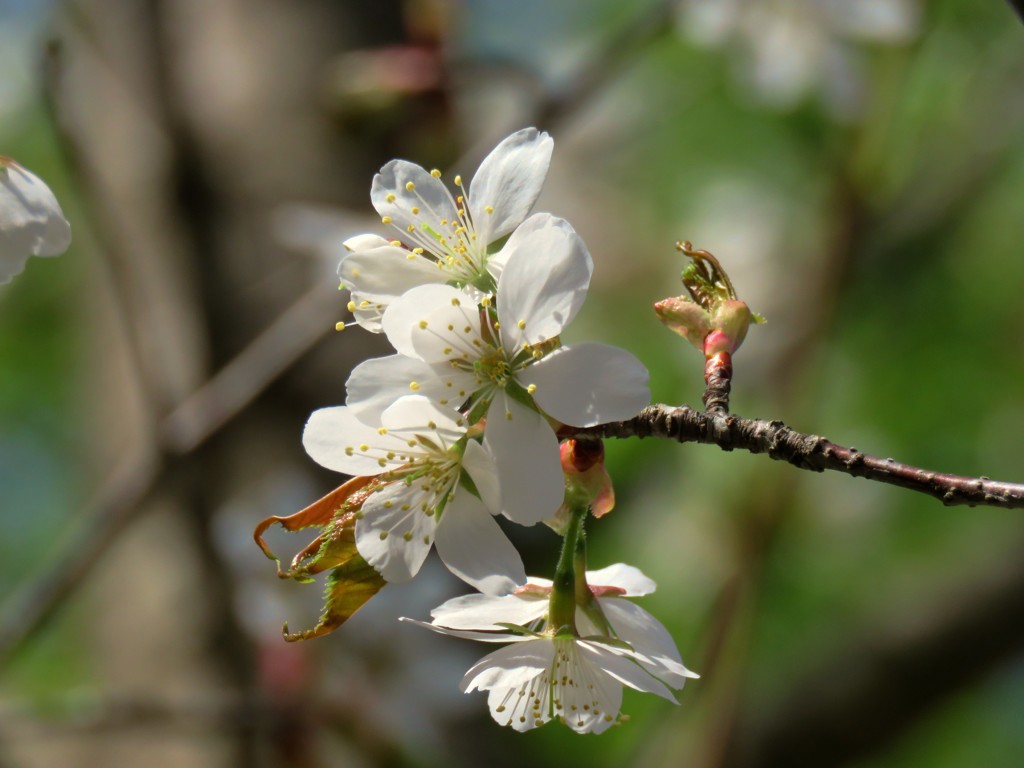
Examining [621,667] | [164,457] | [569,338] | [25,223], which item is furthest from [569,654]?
[569,338]

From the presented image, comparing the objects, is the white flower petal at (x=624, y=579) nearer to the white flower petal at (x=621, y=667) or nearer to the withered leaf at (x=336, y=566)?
the white flower petal at (x=621, y=667)

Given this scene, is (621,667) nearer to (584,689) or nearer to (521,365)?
(584,689)

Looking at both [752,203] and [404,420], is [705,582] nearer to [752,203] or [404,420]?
[752,203]

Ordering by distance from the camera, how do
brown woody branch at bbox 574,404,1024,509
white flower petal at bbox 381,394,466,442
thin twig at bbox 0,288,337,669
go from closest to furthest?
brown woody branch at bbox 574,404,1024,509, white flower petal at bbox 381,394,466,442, thin twig at bbox 0,288,337,669

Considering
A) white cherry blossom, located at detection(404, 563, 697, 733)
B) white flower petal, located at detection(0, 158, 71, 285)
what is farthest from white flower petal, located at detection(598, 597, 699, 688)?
white flower petal, located at detection(0, 158, 71, 285)

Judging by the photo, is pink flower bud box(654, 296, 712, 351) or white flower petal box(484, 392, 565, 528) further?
pink flower bud box(654, 296, 712, 351)

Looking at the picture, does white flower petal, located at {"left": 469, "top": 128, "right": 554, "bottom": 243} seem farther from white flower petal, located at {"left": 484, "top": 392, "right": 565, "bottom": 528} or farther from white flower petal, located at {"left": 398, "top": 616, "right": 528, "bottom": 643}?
white flower petal, located at {"left": 398, "top": 616, "right": 528, "bottom": 643}
